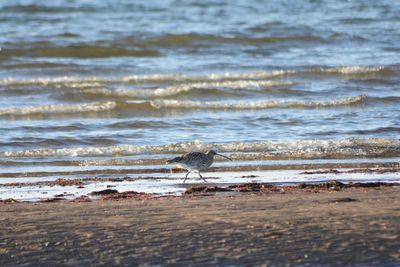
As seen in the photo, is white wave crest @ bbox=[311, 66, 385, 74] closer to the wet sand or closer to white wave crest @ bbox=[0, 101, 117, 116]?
white wave crest @ bbox=[0, 101, 117, 116]

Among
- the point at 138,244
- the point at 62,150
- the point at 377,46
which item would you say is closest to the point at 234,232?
the point at 138,244

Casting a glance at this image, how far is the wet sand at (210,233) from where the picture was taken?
272 inches

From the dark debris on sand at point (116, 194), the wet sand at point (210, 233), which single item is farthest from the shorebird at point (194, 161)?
the wet sand at point (210, 233)

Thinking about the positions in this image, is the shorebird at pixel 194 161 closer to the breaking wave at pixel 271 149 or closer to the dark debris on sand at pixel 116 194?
the dark debris on sand at pixel 116 194

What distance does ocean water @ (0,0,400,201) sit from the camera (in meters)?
12.8

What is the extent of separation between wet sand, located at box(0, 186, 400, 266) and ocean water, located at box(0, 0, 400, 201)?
6.65 ft

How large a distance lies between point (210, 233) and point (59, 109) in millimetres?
9988

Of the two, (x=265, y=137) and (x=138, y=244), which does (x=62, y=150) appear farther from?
(x=138, y=244)

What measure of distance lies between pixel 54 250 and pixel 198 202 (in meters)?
2.02

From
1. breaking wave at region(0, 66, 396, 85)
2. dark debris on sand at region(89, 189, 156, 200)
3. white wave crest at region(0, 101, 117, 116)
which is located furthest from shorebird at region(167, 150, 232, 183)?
breaking wave at region(0, 66, 396, 85)

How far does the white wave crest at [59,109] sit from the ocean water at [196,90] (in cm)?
4

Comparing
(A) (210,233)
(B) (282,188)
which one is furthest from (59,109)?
(A) (210,233)

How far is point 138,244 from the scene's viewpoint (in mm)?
7230

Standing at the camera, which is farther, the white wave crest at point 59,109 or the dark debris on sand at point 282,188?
the white wave crest at point 59,109
